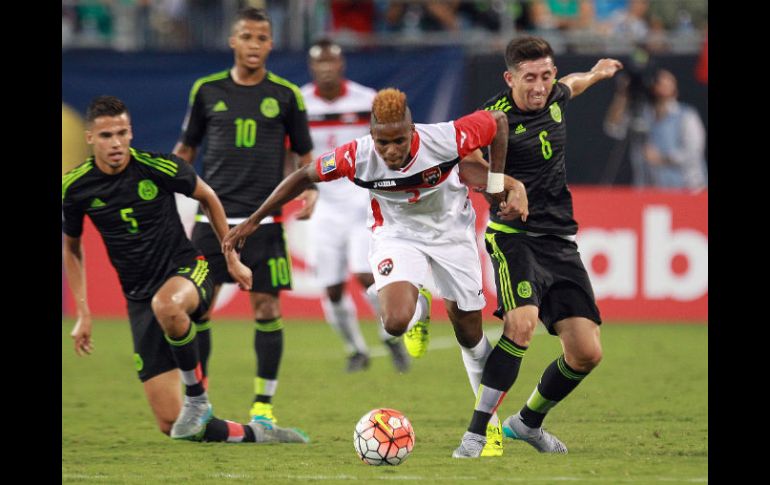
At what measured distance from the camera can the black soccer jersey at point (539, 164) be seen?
23.9ft

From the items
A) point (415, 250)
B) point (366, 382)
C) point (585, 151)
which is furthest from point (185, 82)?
point (415, 250)

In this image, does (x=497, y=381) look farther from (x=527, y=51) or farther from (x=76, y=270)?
(x=76, y=270)

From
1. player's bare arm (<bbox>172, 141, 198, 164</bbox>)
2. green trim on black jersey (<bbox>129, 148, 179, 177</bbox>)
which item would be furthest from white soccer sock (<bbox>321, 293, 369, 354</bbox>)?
green trim on black jersey (<bbox>129, 148, 179, 177</bbox>)

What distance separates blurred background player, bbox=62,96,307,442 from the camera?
24.4 feet

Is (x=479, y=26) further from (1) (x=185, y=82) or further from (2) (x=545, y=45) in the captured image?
(2) (x=545, y=45)

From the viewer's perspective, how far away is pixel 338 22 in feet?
53.2

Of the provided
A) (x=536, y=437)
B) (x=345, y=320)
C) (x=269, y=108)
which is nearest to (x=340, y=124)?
(x=345, y=320)

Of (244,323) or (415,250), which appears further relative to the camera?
(244,323)

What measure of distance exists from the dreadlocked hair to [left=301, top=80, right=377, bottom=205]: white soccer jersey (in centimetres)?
482

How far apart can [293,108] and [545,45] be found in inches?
86.9

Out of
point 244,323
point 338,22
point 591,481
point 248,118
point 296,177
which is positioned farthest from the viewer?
point 338,22

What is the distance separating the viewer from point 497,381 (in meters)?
6.89

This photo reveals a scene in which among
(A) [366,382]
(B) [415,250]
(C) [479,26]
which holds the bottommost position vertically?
(A) [366,382]

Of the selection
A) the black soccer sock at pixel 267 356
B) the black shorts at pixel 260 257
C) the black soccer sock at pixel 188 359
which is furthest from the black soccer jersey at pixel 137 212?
the black soccer sock at pixel 267 356
